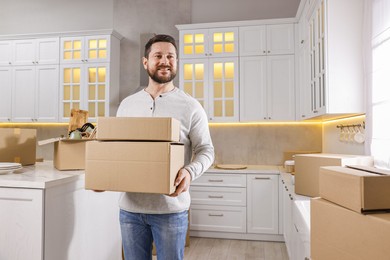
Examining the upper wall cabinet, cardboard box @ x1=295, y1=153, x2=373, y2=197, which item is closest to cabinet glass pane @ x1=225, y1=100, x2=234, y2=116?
the upper wall cabinet

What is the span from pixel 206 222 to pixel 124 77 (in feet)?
7.35

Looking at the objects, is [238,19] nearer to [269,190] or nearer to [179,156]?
[269,190]

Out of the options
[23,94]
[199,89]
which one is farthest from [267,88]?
[23,94]

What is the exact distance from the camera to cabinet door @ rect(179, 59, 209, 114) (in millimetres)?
3789

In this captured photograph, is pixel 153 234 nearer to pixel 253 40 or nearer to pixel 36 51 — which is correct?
pixel 253 40

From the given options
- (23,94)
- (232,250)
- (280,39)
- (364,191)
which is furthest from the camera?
(23,94)

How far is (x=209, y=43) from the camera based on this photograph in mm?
3768

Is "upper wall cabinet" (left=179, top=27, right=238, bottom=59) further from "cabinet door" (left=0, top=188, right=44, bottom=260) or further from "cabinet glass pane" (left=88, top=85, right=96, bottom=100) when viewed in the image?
"cabinet door" (left=0, top=188, right=44, bottom=260)

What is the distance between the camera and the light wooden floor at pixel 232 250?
3002mm

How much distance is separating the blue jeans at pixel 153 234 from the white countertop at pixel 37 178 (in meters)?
0.45

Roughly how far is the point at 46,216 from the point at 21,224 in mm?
145

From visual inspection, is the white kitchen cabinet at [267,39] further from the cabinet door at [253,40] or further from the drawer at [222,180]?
the drawer at [222,180]

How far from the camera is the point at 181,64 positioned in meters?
3.84

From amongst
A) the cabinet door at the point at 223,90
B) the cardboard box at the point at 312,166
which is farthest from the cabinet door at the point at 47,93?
the cardboard box at the point at 312,166
